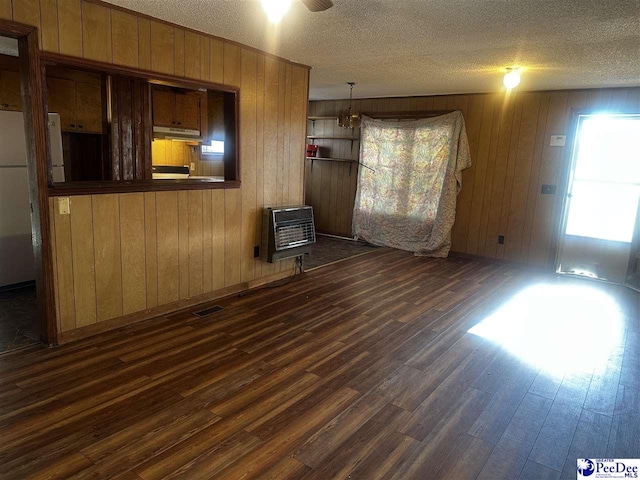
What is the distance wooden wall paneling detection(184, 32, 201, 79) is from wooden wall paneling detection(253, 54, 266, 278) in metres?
0.71

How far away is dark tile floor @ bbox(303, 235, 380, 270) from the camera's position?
581 centimetres

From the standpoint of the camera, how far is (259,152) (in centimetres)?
435

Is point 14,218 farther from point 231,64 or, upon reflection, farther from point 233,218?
point 231,64

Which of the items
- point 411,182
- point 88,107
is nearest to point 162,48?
point 88,107

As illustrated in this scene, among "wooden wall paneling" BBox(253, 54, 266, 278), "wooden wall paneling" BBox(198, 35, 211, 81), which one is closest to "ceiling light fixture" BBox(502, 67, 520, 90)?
"wooden wall paneling" BBox(253, 54, 266, 278)

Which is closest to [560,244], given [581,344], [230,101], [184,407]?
[581,344]

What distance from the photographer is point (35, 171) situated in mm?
2775

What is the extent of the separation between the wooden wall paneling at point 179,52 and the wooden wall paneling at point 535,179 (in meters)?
4.47

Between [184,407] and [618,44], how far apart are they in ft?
13.0

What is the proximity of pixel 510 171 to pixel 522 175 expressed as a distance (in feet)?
0.55

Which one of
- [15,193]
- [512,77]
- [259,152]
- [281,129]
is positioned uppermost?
[512,77]

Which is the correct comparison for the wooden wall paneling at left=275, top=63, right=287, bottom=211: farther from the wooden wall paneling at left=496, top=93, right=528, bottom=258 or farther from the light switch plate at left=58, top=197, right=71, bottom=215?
the wooden wall paneling at left=496, top=93, right=528, bottom=258

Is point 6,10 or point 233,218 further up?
point 6,10

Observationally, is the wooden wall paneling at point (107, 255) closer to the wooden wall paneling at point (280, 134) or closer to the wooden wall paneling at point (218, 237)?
the wooden wall paneling at point (218, 237)
